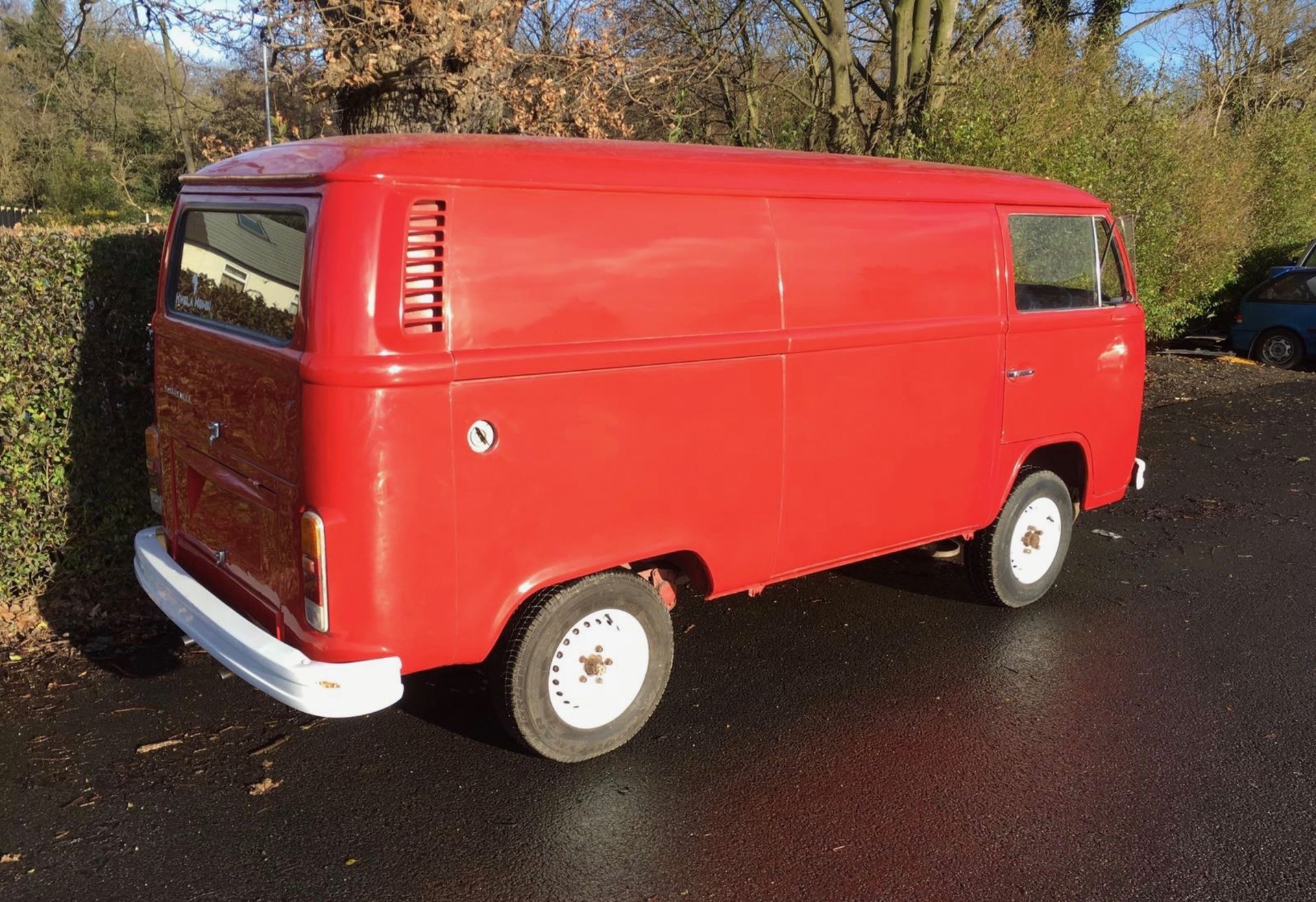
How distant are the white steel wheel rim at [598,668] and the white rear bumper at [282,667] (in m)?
0.58

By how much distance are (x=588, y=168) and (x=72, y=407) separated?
2.78 meters

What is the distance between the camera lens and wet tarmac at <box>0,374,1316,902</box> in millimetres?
3248

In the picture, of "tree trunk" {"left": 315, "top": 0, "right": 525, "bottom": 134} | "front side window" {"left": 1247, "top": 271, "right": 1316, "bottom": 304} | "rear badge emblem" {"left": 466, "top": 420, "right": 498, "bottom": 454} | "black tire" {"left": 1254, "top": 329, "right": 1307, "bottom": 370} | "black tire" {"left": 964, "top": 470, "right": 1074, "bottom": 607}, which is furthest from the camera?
"black tire" {"left": 1254, "top": 329, "right": 1307, "bottom": 370}

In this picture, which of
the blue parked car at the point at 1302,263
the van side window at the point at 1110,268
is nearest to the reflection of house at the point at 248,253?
the van side window at the point at 1110,268

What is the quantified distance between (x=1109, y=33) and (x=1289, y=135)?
11.3 feet

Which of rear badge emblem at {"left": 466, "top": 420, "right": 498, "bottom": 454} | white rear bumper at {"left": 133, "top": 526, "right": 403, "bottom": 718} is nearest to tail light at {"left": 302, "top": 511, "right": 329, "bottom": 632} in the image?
white rear bumper at {"left": 133, "top": 526, "right": 403, "bottom": 718}

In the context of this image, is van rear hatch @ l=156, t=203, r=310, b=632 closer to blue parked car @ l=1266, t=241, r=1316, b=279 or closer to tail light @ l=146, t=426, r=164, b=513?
tail light @ l=146, t=426, r=164, b=513

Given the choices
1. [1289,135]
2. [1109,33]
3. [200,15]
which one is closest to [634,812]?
[200,15]

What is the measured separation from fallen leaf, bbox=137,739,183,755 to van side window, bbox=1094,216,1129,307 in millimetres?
4663

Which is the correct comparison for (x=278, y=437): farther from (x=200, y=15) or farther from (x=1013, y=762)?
(x=200, y=15)

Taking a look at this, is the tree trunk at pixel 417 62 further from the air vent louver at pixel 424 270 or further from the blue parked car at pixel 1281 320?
the blue parked car at pixel 1281 320

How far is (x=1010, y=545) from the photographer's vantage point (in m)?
5.27

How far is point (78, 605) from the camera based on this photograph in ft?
16.3

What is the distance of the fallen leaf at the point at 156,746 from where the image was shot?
12.7ft
